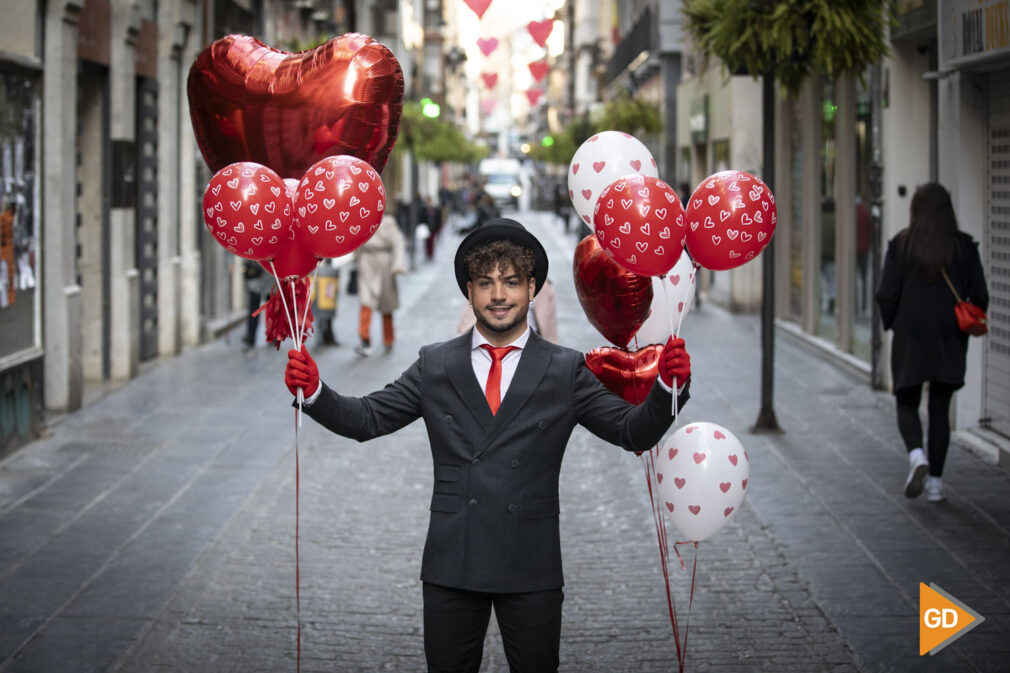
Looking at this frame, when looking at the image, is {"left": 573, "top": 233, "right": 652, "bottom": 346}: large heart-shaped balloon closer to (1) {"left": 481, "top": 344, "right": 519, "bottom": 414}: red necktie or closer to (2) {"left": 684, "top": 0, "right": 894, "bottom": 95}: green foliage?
(1) {"left": 481, "top": 344, "right": 519, "bottom": 414}: red necktie

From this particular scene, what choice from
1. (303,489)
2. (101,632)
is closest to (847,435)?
(303,489)

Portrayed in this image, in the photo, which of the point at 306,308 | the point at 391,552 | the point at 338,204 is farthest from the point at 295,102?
the point at 391,552

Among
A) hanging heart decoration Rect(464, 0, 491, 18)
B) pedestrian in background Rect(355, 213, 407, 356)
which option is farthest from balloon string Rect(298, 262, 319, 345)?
hanging heart decoration Rect(464, 0, 491, 18)

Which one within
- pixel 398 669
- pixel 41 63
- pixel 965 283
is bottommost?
pixel 398 669

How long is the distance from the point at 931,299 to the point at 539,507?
466 cm

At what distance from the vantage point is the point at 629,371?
522 centimetres

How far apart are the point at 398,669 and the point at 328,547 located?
6.80 ft

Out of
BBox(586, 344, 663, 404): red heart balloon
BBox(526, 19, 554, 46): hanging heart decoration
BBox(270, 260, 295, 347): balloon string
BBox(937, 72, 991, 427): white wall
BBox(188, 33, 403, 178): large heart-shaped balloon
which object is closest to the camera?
BBox(270, 260, 295, 347): balloon string

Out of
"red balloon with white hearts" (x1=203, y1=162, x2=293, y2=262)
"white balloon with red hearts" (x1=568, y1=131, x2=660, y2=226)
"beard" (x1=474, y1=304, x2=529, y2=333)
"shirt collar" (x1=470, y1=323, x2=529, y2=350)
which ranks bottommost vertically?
"shirt collar" (x1=470, y1=323, x2=529, y2=350)

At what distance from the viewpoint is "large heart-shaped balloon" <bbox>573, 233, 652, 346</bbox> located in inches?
220

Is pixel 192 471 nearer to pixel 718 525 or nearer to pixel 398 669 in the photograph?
pixel 398 669

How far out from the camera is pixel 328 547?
8.02 m

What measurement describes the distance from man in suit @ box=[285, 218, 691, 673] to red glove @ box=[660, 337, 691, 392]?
0.01m

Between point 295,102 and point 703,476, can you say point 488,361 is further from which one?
point 295,102
